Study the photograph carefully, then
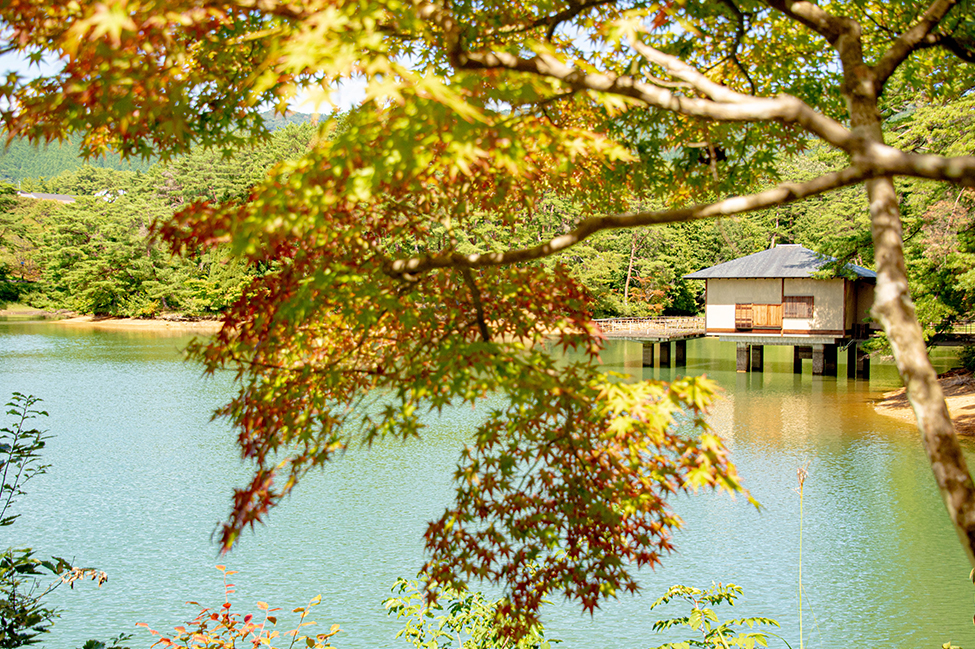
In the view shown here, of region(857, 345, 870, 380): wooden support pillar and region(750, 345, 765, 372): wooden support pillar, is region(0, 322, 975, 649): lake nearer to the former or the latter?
region(857, 345, 870, 380): wooden support pillar

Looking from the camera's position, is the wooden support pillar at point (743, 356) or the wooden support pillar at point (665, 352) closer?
the wooden support pillar at point (743, 356)

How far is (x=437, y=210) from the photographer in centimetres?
354

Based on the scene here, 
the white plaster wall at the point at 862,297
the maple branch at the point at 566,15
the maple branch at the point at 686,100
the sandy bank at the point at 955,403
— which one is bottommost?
the sandy bank at the point at 955,403

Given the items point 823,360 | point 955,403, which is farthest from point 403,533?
point 823,360

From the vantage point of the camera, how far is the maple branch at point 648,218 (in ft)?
8.91

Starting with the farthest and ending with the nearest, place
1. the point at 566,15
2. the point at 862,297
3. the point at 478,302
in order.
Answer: the point at 862,297, the point at 566,15, the point at 478,302

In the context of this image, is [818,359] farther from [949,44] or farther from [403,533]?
[949,44]

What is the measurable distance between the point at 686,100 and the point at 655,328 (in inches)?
993

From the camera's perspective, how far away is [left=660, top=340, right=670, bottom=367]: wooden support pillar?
27.3 m

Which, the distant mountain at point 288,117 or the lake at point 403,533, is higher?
the distant mountain at point 288,117

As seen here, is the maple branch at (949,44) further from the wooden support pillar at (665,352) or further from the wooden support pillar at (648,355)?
the wooden support pillar at (648,355)

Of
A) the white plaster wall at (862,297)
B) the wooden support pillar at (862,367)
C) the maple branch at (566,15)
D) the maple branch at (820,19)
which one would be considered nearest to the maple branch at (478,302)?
the maple branch at (566,15)

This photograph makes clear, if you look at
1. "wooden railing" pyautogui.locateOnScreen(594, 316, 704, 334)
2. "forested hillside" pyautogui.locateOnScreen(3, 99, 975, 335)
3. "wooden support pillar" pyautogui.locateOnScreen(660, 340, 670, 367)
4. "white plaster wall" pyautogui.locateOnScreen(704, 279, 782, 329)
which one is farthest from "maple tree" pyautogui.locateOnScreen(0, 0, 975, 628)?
"wooden railing" pyautogui.locateOnScreen(594, 316, 704, 334)

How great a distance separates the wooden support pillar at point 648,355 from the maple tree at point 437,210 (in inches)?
989
